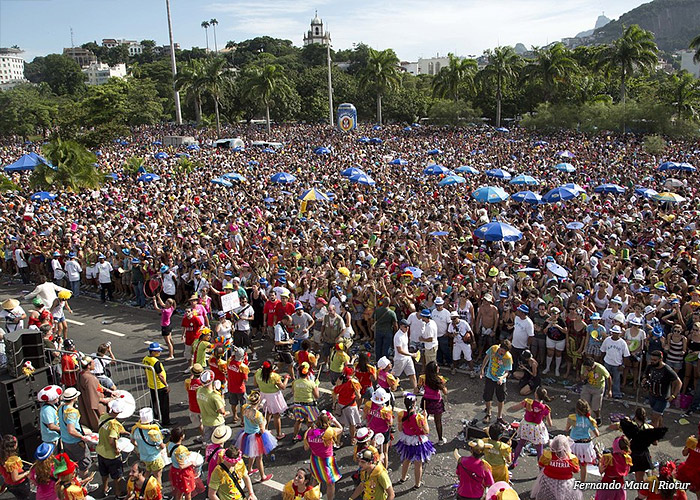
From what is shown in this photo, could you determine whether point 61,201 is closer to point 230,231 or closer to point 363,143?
point 230,231

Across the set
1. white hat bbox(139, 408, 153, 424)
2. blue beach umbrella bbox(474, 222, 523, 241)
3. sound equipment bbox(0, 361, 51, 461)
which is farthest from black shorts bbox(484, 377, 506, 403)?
blue beach umbrella bbox(474, 222, 523, 241)

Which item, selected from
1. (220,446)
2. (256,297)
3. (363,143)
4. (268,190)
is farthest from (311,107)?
(220,446)

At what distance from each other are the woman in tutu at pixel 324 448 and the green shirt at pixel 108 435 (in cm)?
223

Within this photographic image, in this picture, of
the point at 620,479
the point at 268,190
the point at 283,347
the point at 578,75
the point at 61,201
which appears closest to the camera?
the point at 620,479

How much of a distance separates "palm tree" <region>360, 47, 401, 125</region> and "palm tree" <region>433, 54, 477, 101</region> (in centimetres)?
475

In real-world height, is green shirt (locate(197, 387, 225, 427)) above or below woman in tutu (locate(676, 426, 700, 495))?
above

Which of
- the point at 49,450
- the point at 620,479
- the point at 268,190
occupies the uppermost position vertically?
the point at 268,190

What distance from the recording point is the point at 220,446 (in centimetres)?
620

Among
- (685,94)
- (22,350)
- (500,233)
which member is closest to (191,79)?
(685,94)

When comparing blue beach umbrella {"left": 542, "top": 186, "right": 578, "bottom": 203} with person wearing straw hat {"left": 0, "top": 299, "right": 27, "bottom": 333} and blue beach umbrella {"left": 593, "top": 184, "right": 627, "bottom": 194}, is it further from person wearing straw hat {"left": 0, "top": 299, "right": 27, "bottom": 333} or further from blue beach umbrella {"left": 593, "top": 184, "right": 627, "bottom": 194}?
person wearing straw hat {"left": 0, "top": 299, "right": 27, "bottom": 333}

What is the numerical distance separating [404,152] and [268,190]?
13.9 meters

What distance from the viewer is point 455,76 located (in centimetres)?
5447

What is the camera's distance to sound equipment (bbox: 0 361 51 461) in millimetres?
7234

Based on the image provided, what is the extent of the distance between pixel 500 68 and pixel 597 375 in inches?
1975
